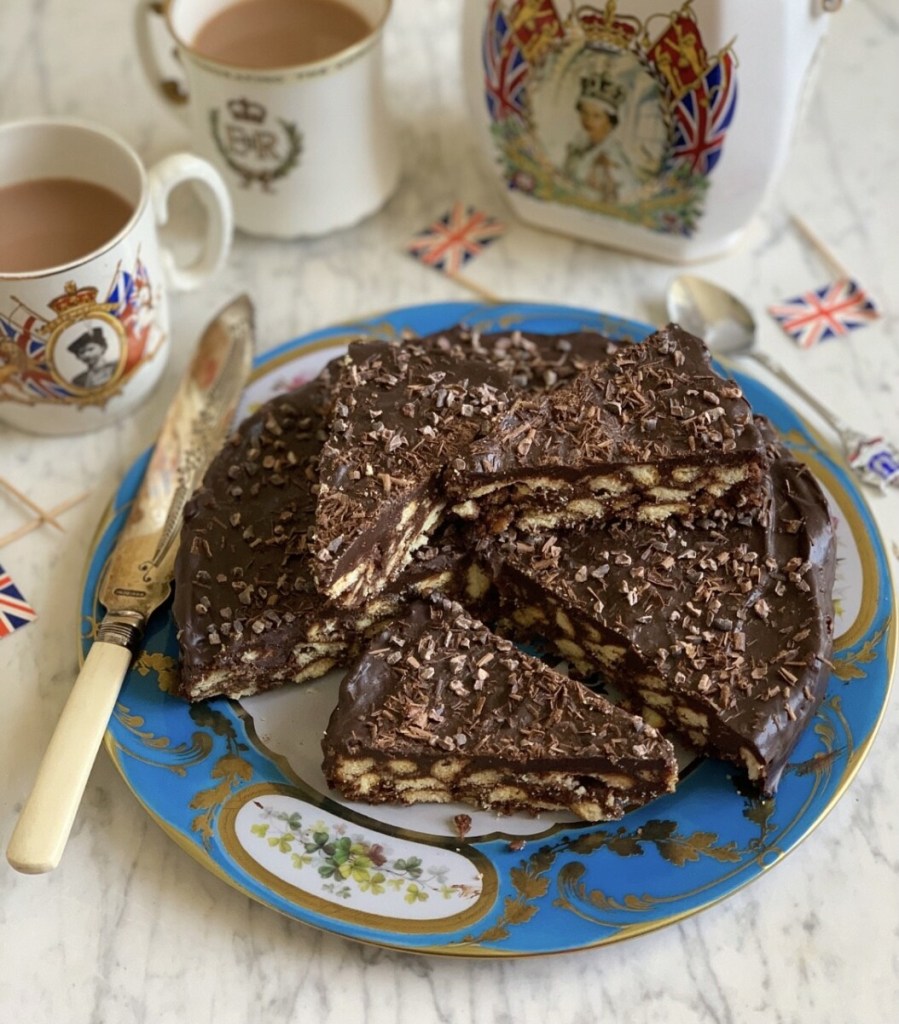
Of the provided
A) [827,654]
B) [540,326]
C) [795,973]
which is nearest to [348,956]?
[795,973]

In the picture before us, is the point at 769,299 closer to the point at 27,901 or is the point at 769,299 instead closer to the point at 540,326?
the point at 540,326

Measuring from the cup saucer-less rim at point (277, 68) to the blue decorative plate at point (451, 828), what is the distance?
134 centimetres

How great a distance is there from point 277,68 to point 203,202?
1.32ft

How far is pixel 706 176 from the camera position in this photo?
118 inches

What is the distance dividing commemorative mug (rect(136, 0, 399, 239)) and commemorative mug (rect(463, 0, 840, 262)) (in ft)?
1.02

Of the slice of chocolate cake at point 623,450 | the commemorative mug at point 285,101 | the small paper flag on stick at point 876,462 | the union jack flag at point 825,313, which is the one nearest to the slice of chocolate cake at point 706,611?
the slice of chocolate cake at point 623,450

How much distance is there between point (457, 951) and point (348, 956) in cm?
27

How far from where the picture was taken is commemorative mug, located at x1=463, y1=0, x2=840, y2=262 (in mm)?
2717

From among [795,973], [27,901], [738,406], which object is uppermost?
[738,406]

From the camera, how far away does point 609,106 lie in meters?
2.94

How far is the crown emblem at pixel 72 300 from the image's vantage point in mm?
2645

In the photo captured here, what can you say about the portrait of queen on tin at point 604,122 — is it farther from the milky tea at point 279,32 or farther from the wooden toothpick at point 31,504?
the wooden toothpick at point 31,504

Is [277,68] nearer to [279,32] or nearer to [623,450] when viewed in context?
[279,32]

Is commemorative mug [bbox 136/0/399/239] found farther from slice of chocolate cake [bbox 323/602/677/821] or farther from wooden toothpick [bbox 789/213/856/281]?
slice of chocolate cake [bbox 323/602/677/821]
